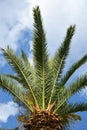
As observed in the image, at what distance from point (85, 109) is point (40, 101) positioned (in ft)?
7.93

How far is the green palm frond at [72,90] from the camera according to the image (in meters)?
21.9

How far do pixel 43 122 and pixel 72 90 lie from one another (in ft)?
7.87

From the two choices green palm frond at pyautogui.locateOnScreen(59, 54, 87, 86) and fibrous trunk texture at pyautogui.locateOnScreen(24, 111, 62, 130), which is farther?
green palm frond at pyautogui.locateOnScreen(59, 54, 87, 86)

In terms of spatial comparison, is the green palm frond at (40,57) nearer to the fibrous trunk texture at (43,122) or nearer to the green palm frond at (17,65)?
the green palm frond at (17,65)

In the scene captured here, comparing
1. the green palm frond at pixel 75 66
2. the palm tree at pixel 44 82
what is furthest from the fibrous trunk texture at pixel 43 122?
the green palm frond at pixel 75 66

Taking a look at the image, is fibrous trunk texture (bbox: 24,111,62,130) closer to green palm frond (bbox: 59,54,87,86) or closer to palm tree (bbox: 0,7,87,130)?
palm tree (bbox: 0,7,87,130)

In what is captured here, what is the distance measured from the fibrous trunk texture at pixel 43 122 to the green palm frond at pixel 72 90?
3.03 ft

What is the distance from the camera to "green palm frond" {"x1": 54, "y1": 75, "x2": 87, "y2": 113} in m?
21.9

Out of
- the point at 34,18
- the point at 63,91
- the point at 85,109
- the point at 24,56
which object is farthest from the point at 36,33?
the point at 24,56

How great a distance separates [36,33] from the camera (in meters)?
22.4

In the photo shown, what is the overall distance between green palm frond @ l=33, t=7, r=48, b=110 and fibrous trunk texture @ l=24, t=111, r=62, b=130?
1.00m

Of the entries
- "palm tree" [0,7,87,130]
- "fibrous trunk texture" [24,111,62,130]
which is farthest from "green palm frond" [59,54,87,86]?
"fibrous trunk texture" [24,111,62,130]

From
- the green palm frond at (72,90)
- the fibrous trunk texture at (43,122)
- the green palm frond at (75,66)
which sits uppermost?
the green palm frond at (75,66)

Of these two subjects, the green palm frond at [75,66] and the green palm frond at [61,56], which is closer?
the green palm frond at [61,56]
